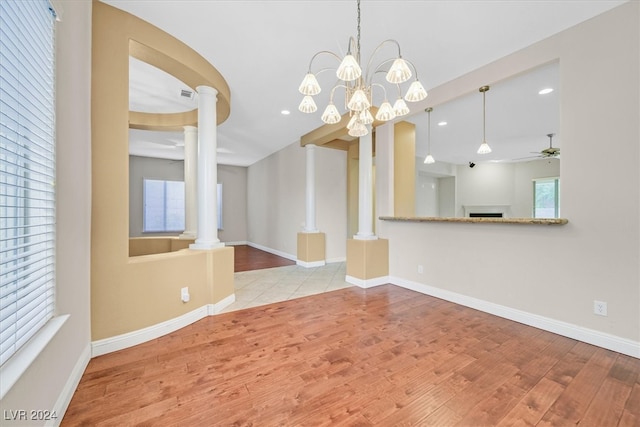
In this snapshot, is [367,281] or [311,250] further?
[311,250]

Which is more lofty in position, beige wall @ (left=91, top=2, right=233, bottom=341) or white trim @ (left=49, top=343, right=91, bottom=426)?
beige wall @ (left=91, top=2, right=233, bottom=341)

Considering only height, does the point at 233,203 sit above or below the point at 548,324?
above

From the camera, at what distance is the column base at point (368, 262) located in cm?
388

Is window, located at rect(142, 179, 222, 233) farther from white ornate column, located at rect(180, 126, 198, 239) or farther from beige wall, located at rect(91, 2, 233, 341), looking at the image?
beige wall, located at rect(91, 2, 233, 341)

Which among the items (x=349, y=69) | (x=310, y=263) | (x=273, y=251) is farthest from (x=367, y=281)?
(x=273, y=251)

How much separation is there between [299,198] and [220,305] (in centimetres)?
345

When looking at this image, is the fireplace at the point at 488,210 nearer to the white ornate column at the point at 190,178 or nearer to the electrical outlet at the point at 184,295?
the white ornate column at the point at 190,178

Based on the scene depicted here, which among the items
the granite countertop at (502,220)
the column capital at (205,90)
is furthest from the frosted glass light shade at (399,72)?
the column capital at (205,90)

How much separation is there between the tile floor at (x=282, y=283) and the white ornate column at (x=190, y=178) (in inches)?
46.4

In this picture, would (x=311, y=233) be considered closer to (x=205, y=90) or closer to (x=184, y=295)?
(x=184, y=295)

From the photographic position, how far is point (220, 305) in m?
2.95

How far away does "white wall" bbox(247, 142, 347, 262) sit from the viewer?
582 cm

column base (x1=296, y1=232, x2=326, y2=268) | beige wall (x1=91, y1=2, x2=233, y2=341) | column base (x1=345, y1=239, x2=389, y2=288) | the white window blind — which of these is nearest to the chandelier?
the white window blind

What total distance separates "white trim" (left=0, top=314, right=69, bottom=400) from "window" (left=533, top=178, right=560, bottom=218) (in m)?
10.7
